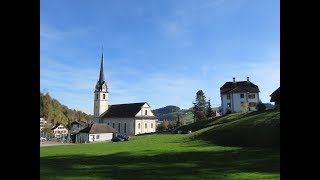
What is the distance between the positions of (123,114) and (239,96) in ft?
→ 116

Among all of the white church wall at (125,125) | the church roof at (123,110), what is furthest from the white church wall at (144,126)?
the church roof at (123,110)

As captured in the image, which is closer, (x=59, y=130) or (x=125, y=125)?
(x=59, y=130)

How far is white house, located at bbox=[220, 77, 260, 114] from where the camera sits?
7636cm

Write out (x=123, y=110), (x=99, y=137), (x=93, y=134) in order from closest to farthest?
1. (x=93, y=134)
2. (x=99, y=137)
3. (x=123, y=110)

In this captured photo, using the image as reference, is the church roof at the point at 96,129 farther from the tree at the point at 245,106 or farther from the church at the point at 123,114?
the tree at the point at 245,106

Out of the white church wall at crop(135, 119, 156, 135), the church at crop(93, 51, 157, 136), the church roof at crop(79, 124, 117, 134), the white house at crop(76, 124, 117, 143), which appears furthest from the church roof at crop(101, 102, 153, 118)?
the white house at crop(76, 124, 117, 143)

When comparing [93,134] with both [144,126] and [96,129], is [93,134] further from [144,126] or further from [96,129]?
[144,126]

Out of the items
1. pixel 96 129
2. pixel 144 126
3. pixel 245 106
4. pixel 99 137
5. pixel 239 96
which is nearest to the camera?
pixel 245 106

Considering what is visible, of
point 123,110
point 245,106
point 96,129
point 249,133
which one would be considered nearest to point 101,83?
point 123,110

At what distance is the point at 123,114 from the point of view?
98.9 meters

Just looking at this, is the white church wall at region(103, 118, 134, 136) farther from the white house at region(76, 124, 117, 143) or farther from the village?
the white house at region(76, 124, 117, 143)
